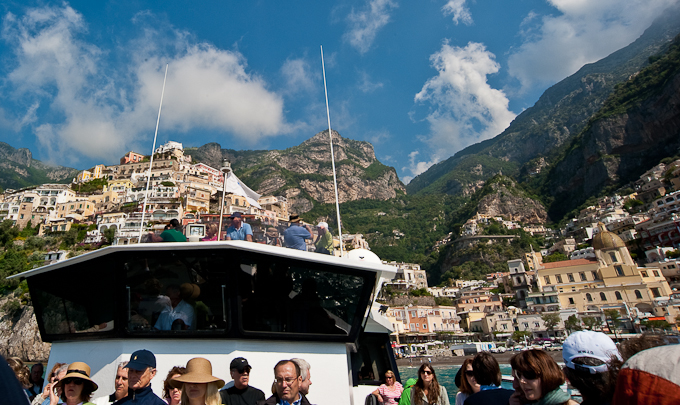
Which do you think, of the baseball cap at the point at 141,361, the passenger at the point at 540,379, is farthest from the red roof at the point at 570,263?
the baseball cap at the point at 141,361

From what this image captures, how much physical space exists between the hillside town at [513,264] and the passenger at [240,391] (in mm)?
42138

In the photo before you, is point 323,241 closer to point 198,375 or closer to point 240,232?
point 240,232

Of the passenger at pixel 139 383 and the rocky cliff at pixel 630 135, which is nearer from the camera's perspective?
the passenger at pixel 139 383

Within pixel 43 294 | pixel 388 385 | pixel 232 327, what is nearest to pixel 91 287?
pixel 43 294

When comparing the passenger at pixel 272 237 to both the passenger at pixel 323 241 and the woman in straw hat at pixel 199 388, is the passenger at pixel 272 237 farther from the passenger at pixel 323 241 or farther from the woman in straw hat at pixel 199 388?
the woman in straw hat at pixel 199 388

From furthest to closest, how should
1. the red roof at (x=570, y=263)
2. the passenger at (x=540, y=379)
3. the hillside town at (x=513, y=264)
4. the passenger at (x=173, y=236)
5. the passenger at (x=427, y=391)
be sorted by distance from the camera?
the red roof at (x=570, y=263)
the hillside town at (x=513, y=264)
the passenger at (x=173, y=236)
the passenger at (x=427, y=391)
the passenger at (x=540, y=379)

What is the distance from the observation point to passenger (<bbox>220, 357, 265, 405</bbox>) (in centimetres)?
362

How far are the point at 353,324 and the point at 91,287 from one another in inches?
149

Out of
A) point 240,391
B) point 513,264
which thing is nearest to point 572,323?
point 513,264

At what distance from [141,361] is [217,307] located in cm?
136

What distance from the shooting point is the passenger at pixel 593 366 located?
208 centimetres

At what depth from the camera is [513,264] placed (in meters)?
85.3

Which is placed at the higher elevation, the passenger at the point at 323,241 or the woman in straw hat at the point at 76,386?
the passenger at the point at 323,241

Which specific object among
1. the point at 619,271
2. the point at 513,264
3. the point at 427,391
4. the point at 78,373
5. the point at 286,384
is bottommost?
the point at 427,391
